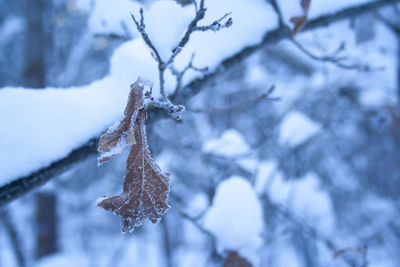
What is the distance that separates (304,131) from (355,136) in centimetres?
289

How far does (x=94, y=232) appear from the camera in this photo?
5535 mm

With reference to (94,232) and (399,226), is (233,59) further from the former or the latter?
(94,232)

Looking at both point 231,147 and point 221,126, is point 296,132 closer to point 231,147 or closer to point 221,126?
point 231,147

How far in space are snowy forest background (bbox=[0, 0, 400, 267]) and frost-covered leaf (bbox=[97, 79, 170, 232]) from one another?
0.22 metres

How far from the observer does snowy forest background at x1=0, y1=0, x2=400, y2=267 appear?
2.41 ft

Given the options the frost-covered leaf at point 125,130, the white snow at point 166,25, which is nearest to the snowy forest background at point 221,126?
the white snow at point 166,25

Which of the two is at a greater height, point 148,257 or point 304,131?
point 304,131

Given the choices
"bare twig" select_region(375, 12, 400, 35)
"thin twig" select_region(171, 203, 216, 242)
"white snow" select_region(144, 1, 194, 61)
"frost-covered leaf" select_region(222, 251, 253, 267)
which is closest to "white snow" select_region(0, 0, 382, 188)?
"white snow" select_region(144, 1, 194, 61)

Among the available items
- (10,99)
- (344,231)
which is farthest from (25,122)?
(344,231)

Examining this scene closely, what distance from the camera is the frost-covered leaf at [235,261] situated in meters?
1.03

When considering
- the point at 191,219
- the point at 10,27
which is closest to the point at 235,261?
the point at 191,219

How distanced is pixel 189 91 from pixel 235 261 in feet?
2.30

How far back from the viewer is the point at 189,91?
84 centimetres

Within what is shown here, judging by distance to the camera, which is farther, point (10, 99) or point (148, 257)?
point (148, 257)
